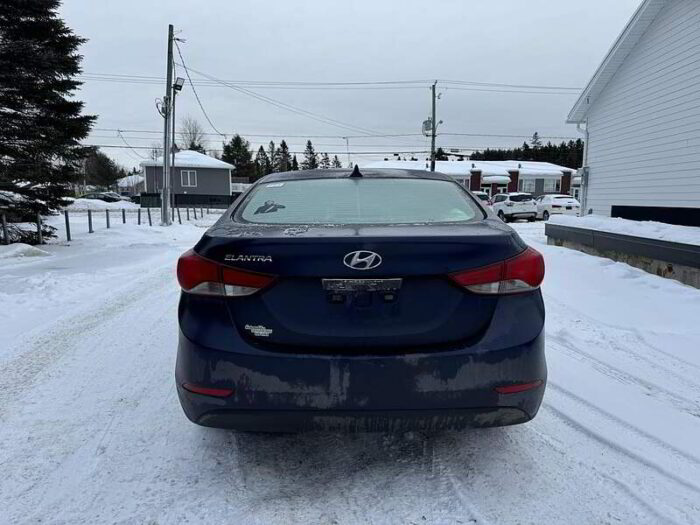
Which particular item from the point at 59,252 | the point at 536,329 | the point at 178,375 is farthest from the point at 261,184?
the point at 59,252

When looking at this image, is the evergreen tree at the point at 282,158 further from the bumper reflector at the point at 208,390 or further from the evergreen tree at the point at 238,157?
the bumper reflector at the point at 208,390

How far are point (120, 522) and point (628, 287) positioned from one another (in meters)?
7.03

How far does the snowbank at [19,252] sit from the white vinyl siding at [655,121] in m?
14.8

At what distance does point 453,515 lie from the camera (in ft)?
A: 7.17

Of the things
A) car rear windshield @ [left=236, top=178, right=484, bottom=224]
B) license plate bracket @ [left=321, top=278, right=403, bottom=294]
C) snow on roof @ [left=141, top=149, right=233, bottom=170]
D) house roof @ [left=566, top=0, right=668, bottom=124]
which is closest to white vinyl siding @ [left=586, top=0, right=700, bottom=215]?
house roof @ [left=566, top=0, right=668, bottom=124]

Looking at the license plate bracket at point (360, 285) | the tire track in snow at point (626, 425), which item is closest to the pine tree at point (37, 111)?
the license plate bracket at point (360, 285)

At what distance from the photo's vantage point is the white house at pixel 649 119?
1097cm

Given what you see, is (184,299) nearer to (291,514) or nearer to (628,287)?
(291,514)

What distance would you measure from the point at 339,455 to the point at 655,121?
1324 centimetres

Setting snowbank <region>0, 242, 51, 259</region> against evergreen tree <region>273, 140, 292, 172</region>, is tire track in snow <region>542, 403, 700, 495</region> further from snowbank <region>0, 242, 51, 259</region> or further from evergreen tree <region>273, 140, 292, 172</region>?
evergreen tree <region>273, 140, 292, 172</region>

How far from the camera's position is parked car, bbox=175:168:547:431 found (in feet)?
7.10

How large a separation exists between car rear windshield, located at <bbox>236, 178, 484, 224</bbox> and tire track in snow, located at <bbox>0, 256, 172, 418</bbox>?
2.24 m

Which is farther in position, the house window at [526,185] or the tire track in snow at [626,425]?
the house window at [526,185]

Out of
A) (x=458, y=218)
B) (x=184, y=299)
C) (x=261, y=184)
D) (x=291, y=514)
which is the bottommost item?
(x=291, y=514)
